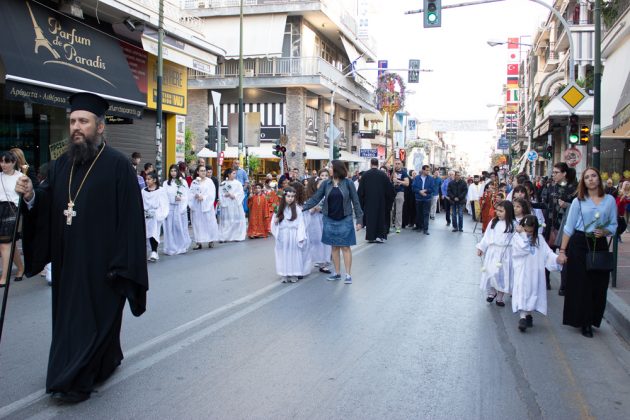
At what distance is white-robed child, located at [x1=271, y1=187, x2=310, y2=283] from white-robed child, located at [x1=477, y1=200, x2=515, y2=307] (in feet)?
9.53

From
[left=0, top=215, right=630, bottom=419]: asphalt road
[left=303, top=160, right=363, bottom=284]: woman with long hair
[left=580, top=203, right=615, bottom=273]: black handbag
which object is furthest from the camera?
[left=303, top=160, right=363, bottom=284]: woman with long hair

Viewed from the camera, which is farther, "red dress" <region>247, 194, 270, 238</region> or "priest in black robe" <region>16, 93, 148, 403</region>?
"red dress" <region>247, 194, 270, 238</region>

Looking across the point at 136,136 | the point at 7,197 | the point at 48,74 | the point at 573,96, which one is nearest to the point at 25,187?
the point at 7,197

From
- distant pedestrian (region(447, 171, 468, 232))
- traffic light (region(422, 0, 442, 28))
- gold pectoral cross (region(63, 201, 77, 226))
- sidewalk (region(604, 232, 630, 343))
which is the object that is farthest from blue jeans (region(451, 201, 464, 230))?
gold pectoral cross (region(63, 201, 77, 226))

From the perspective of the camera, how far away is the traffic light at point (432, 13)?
51.5 ft

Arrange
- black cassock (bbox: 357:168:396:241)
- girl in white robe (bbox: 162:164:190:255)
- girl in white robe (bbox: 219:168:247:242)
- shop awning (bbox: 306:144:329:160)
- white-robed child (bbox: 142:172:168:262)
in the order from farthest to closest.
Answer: shop awning (bbox: 306:144:329:160) < girl in white robe (bbox: 219:168:247:242) < black cassock (bbox: 357:168:396:241) < girl in white robe (bbox: 162:164:190:255) < white-robed child (bbox: 142:172:168:262)

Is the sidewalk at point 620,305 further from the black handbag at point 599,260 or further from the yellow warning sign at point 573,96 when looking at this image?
the yellow warning sign at point 573,96

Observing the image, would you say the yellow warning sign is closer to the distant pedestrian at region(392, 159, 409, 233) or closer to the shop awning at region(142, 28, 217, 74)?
the distant pedestrian at region(392, 159, 409, 233)

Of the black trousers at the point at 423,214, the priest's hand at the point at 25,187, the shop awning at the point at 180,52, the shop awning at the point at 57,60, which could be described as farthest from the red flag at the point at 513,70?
the priest's hand at the point at 25,187

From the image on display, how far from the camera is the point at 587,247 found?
23.1 feet

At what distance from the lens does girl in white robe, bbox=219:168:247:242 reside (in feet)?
52.1

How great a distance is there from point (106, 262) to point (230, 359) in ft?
5.11

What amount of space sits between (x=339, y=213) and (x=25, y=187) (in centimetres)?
606

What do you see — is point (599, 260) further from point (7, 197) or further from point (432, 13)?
point (432, 13)
